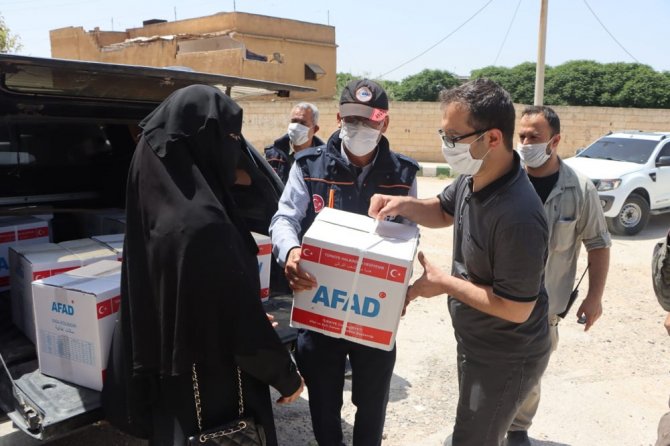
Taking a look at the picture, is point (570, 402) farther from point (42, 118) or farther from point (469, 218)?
point (42, 118)

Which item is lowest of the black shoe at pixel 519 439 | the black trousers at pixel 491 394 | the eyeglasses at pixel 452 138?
the black shoe at pixel 519 439

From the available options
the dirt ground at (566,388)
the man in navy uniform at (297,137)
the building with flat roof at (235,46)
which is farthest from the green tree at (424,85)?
the dirt ground at (566,388)

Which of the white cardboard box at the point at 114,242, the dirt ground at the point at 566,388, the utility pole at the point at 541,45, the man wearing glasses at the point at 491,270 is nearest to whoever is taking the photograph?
the man wearing glasses at the point at 491,270

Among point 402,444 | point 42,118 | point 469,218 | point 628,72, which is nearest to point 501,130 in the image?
point 469,218

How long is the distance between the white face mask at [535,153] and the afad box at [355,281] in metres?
1.20

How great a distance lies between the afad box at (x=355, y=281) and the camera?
2.06m

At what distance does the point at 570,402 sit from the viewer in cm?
366

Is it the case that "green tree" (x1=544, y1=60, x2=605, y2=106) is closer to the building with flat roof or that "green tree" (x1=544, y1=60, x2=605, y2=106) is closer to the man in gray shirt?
the building with flat roof

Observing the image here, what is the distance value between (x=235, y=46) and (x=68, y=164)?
24967 millimetres

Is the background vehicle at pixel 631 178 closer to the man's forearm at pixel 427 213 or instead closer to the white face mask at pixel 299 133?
the white face mask at pixel 299 133

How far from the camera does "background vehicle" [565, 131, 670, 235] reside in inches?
348

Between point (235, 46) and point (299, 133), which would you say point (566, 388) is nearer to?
point (299, 133)

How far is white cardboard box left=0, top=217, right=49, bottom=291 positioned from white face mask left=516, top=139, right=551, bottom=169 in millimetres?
2795

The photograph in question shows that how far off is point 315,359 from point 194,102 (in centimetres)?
123
